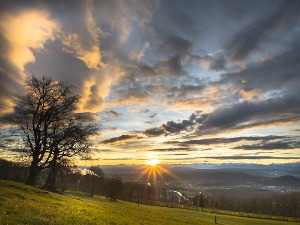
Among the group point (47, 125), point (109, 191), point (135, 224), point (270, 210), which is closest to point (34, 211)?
point (135, 224)

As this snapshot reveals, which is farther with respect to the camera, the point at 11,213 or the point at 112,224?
the point at 112,224

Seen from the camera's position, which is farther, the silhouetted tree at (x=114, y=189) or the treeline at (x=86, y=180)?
the treeline at (x=86, y=180)

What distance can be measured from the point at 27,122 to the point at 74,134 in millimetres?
7248

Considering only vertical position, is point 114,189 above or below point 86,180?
below

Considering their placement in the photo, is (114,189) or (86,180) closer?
(114,189)

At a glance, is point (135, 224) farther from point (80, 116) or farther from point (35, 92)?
point (35, 92)

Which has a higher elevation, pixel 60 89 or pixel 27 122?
pixel 60 89

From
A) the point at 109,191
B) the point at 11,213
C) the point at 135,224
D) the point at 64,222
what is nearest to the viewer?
the point at 11,213

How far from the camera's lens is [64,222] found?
18406 mm

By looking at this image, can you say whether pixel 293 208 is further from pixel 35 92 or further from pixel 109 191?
pixel 35 92

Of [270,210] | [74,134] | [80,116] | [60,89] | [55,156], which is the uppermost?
[60,89]

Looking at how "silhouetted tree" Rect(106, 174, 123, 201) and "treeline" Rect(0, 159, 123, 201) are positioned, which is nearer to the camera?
"silhouetted tree" Rect(106, 174, 123, 201)

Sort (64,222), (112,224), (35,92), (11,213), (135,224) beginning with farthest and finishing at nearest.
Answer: (35,92), (135,224), (112,224), (64,222), (11,213)

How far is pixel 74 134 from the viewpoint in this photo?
41.5 m
